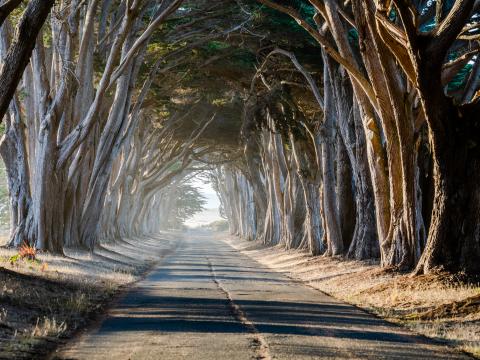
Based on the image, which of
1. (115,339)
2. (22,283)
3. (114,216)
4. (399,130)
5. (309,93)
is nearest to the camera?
(115,339)

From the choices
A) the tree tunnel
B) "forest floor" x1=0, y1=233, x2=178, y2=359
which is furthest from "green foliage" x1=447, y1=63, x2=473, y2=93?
"forest floor" x1=0, y1=233, x2=178, y2=359

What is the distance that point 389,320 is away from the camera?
30.9 feet

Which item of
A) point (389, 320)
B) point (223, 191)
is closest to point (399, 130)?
point (389, 320)

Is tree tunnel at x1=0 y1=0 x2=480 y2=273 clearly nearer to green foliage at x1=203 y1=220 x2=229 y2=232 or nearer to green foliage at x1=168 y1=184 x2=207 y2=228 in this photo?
green foliage at x1=168 y1=184 x2=207 y2=228

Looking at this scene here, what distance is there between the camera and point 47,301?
966cm

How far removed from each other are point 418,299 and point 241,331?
4025mm

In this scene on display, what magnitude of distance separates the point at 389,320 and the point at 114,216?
2675 centimetres

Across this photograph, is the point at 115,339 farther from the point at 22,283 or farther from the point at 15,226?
the point at 15,226

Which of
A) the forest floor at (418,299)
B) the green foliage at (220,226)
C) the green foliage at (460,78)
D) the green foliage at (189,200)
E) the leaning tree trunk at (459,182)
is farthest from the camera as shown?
the green foliage at (220,226)

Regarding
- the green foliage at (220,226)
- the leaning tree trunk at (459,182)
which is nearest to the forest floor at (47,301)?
the leaning tree trunk at (459,182)

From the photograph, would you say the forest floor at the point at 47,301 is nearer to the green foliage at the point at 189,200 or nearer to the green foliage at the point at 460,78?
the green foliage at the point at 460,78

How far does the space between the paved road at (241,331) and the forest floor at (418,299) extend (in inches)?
13.9

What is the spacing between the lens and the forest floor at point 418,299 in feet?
26.8

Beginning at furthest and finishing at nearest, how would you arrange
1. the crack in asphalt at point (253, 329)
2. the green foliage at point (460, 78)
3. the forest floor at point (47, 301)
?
the green foliage at point (460, 78)
the forest floor at point (47, 301)
the crack in asphalt at point (253, 329)
